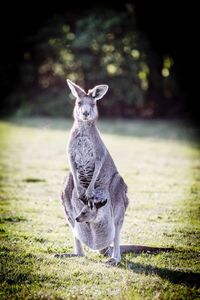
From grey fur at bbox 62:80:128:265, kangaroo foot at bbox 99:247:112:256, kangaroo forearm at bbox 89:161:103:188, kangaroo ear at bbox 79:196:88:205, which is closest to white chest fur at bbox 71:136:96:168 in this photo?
grey fur at bbox 62:80:128:265

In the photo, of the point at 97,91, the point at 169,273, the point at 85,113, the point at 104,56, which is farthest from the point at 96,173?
the point at 104,56

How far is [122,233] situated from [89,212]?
155 centimetres

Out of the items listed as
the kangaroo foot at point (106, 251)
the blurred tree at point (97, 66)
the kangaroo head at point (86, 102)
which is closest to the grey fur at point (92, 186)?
the kangaroo head at point (86, 102)

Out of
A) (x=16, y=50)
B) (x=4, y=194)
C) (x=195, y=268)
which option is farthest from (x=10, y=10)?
(x=195, y=268)

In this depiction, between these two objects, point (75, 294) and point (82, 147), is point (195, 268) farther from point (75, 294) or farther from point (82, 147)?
point (82, 147)

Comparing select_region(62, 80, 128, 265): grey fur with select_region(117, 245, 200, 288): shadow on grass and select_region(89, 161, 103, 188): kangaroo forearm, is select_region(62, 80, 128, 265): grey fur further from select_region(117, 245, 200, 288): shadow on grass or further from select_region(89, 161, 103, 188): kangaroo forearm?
select_region(117, 245, 200, 288): shadow on grass

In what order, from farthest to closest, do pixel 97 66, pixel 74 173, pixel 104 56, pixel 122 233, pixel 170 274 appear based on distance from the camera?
pixel 97 66 < pixel 104 56 < pixel 122 233 < pixel 74 173 < pixel 170 274

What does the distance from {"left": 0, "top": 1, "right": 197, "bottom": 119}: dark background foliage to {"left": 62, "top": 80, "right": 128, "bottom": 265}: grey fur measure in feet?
61.8

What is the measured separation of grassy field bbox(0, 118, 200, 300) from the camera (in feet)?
14.0

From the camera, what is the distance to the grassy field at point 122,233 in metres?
4.28

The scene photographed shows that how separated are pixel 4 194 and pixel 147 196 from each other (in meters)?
2.76

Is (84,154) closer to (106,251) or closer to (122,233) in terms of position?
(106,251)

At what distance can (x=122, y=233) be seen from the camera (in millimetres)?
6309

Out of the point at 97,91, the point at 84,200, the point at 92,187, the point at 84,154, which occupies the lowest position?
the point at 84,200
